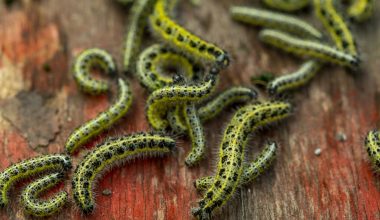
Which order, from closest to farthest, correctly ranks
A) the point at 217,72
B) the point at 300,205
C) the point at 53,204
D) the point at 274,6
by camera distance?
the point at 53,204 → the point at 300,205 → the point at 217,72 → the point at 274,6

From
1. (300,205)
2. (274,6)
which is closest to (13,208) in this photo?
(300,205)

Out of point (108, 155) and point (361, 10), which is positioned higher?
point (361, 10)

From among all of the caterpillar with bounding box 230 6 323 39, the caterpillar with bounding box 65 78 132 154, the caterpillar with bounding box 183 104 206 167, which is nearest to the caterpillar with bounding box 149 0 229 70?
the caterpillar with bounding box 183 104 206 167

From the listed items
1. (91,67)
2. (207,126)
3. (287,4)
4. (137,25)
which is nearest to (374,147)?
(207,126)

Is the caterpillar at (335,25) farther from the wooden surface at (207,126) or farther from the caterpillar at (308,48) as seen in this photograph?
the wooden surface at (207,126)

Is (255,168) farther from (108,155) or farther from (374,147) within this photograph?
(108,155)

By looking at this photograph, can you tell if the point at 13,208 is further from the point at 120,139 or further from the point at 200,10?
the point at 200,10

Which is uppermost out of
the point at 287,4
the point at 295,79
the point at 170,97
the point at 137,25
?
the point at 287,4
